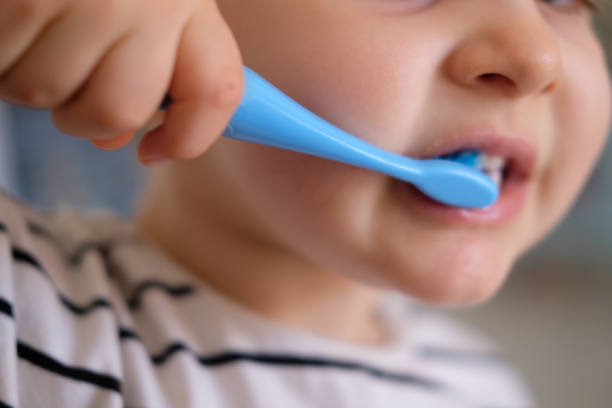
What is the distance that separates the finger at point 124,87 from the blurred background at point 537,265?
565 mm

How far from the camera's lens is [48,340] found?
0.39 m

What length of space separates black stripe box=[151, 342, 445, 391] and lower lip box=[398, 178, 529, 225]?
17cm

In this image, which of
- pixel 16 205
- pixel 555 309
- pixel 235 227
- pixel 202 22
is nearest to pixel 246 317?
pixel 235 227

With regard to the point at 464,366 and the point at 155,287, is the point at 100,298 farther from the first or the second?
the point at 464,366

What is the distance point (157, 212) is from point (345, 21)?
0.28m

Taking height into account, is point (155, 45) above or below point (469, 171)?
below

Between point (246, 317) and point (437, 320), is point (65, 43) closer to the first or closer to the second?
point (246, 317)

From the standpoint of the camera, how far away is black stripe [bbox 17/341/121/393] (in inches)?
15.1

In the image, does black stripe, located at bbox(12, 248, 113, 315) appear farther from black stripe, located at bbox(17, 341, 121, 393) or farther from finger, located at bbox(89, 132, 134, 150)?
finger, located at bbox(89, 132, 134, 150)

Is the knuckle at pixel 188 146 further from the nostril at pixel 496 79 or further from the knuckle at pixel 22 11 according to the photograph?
the nostril at pixel 496 79

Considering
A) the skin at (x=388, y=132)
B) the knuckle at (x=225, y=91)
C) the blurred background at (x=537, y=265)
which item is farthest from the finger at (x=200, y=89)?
the blurred background at (x=537, y=265)

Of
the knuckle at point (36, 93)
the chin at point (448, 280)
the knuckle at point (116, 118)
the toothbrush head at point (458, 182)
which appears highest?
the toothbrush head at point (458, 182)

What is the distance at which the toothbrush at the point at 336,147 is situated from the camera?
0.99 ft

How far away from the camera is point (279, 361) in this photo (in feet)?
1.66
